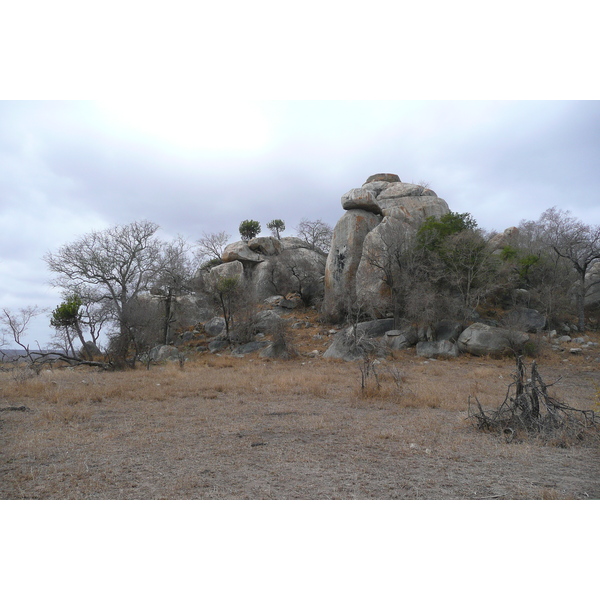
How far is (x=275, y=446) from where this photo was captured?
5227mm

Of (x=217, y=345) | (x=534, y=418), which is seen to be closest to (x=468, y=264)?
(x=217, y=345)

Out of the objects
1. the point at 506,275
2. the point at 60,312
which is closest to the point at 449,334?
the point at 506,275

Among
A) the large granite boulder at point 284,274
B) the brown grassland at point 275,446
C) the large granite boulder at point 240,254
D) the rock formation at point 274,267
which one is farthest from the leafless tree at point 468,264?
the large granite boulder at point 240,254

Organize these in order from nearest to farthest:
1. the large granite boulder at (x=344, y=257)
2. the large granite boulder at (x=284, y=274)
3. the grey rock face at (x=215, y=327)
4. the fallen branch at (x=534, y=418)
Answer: the fallen branch at (x=534, y=418)
the large granite boulder at (x=344, y=257)
the grey rock face at (x=215, y=327)
the large granite boulder at (x=284, y=274)

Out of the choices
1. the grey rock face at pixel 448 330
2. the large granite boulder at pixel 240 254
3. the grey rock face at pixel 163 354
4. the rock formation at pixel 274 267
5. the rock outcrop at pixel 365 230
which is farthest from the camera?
the large granite boulder at pixel 240 254

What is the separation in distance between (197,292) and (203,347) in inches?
171

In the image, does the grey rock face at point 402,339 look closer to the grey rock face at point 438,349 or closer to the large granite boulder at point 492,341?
the grey rock face at point 438,349

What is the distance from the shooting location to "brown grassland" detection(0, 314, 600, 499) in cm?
377

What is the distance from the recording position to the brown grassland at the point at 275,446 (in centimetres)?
377

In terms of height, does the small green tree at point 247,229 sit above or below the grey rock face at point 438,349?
above

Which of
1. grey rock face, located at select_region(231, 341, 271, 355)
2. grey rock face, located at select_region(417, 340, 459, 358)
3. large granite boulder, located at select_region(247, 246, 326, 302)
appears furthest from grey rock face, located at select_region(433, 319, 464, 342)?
large granite boulder, located at select_region(247, 246, 326, 302)

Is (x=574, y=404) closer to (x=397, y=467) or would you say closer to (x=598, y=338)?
(x=397, y=467)

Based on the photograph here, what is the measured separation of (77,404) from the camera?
322 inches

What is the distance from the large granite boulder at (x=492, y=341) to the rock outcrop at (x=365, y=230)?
17.8 feet
